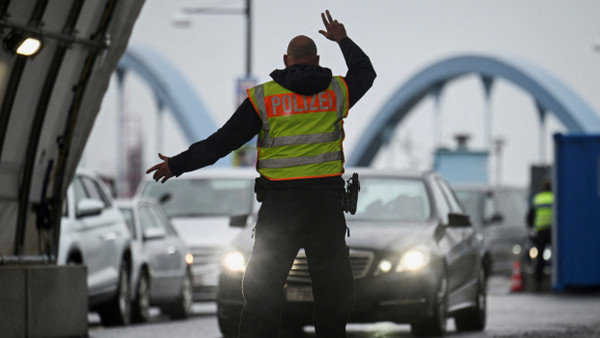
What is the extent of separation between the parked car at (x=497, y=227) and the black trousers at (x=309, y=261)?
19224 mm

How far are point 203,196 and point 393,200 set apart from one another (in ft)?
21.6

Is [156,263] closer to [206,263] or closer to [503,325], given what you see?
[206,263]

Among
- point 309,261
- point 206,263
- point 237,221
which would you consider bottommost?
point 206,263

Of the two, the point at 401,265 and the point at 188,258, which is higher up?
the point at 401,265

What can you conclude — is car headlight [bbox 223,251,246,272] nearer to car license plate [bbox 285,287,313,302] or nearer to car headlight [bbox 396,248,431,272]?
car license plate [bbox 285,287,313,302]

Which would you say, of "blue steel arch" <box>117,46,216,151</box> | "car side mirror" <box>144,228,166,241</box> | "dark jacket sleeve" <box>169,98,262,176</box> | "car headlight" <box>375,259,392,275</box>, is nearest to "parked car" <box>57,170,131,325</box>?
"car side mirror" <box>144,228,166,241</box>

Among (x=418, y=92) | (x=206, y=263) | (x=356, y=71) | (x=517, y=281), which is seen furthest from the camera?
(x=418, y=92)

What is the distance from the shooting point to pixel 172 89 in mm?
61812

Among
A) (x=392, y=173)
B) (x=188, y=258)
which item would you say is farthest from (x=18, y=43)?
(x=188, y=258)

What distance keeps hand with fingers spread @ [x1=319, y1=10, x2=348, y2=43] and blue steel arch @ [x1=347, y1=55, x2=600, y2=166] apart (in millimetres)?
44237

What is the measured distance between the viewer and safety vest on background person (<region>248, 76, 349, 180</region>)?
7.50m

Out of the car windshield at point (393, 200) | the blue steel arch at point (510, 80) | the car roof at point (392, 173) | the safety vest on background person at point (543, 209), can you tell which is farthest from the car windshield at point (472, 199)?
the blue steel arch at point (510, 80)

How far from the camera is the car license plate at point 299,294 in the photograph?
1197cm

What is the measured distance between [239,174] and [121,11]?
9683 millimetres
